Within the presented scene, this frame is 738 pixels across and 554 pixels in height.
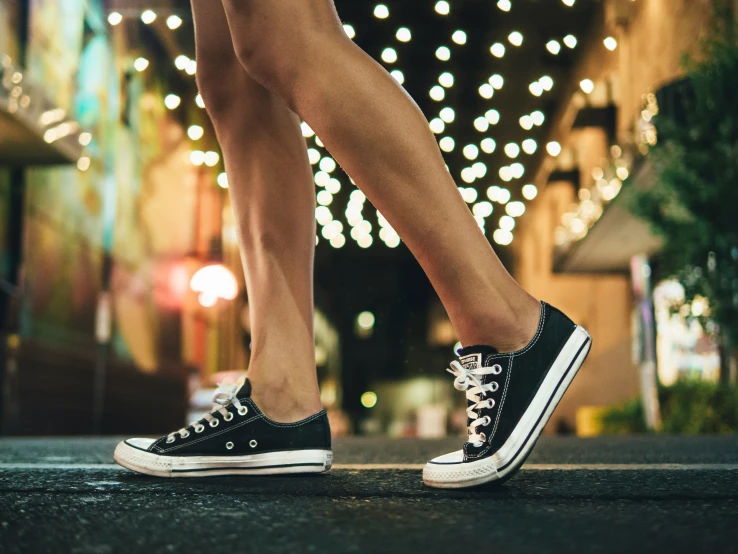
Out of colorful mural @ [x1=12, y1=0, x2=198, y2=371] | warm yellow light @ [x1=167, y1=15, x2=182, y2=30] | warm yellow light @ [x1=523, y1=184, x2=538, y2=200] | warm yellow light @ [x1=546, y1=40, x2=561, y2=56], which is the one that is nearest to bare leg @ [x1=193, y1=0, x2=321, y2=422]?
warm yellow light @ [x1=167, y1=15, x2=182, y2=30]

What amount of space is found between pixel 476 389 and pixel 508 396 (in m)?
0.04

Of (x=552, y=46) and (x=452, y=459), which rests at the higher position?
(x=552, y=46)

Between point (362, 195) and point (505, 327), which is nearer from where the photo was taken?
point (505, 327)

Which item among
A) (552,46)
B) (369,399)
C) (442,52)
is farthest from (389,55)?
(369,399)

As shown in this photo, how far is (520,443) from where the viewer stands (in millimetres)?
987

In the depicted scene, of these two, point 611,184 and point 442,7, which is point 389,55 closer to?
point 442,7

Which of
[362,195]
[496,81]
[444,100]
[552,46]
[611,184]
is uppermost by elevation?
[611,184]

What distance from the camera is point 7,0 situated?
693 cm

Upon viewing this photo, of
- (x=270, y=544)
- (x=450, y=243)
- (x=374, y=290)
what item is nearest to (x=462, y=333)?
(x=450, y=243)

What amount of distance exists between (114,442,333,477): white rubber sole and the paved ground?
0.10ft

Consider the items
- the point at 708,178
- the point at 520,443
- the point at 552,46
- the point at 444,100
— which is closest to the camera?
the point at 520,443

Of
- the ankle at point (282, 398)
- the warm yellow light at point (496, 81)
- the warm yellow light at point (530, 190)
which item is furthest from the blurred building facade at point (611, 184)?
the ankle at point (282, 398)

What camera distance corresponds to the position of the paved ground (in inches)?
24.3

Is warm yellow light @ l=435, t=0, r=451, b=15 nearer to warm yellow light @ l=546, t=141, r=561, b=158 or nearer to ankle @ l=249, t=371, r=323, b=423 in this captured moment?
ankle @ l=249, t=371, r=323, b=423
